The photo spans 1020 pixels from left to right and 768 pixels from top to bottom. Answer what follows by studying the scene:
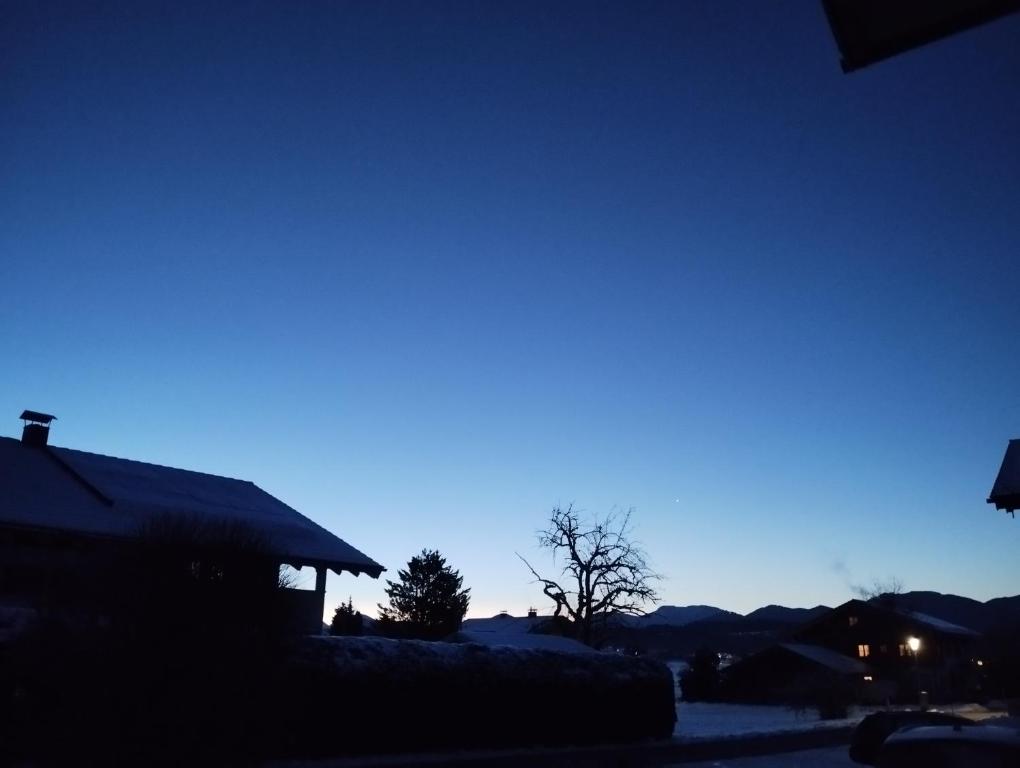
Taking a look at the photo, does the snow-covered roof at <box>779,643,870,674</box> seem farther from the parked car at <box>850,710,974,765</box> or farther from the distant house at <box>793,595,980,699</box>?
the parked car at <box>850,710,974,765</box>

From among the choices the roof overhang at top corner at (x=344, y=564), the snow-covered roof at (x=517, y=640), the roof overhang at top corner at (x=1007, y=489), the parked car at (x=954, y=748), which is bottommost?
the parked car at (x=954, y=748)

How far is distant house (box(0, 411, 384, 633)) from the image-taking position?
1678 centimetres

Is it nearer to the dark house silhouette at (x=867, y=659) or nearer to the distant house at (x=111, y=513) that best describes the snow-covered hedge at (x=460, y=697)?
the distant house at (x=111, y=513)

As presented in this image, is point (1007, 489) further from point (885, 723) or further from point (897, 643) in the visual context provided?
point (897, 643)

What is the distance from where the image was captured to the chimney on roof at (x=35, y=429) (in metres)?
23.9

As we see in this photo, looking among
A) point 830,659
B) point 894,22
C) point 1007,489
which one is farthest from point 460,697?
point 830,659

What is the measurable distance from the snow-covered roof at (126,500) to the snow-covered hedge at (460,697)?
317 centimetres

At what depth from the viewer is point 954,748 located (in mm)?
6512

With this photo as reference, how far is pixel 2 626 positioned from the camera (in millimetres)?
12875

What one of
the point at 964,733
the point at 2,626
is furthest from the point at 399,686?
the point at 964,733

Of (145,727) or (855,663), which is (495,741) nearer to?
(145,727)

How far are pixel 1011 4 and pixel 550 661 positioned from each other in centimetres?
1892

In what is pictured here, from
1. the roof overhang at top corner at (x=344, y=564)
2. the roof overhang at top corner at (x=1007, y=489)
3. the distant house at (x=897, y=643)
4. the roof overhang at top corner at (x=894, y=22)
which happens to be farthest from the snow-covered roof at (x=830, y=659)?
the roof overhang at top corner at (x=894, y=22)

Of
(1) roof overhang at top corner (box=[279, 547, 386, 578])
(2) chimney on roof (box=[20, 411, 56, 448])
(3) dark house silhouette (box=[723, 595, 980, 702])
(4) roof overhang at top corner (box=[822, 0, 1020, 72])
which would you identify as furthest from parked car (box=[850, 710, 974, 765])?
(3) dark house silhouette (box=[723, 595, 980, 702])
